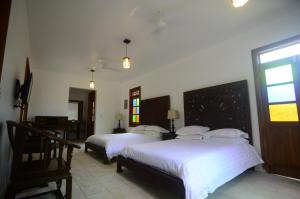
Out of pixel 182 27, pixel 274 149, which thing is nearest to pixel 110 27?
pixel 182 27

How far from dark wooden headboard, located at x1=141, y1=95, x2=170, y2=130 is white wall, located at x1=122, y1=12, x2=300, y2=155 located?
233 mm

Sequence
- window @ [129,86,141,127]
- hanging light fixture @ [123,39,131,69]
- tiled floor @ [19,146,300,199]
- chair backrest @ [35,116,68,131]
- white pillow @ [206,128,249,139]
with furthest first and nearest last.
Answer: window @ [129,86,141,127]
chair backrest @ [35,116,68,131]
hanging light fixture @ [123,39,131,69]
white pillow @ [206,128,249,139]
tiled floor @ [19,146,300,199]

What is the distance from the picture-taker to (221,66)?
3.60 metres

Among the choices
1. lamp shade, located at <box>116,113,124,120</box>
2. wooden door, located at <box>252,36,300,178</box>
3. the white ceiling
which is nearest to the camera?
the white ceiling

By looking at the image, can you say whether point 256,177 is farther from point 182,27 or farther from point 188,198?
point 182,27

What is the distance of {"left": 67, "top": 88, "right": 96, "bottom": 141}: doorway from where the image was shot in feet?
24.3

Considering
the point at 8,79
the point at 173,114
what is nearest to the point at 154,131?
the point at 173,114

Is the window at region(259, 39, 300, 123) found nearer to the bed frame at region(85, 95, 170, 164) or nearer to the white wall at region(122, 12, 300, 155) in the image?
the white wall at region(122, 12, 300, 155)

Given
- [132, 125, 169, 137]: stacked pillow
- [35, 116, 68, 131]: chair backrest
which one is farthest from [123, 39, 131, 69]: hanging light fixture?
[35, 116, 68, 131]: chair backrest

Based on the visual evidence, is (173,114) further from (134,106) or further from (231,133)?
(134,106)

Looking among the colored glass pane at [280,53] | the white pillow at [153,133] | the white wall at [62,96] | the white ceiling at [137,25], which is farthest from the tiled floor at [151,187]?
the white wall at [62,96]

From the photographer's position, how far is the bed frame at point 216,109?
2.92m

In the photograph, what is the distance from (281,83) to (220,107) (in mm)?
1134

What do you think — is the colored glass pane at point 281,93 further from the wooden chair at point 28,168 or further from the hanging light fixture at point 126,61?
the wooden chair at point 28,168
